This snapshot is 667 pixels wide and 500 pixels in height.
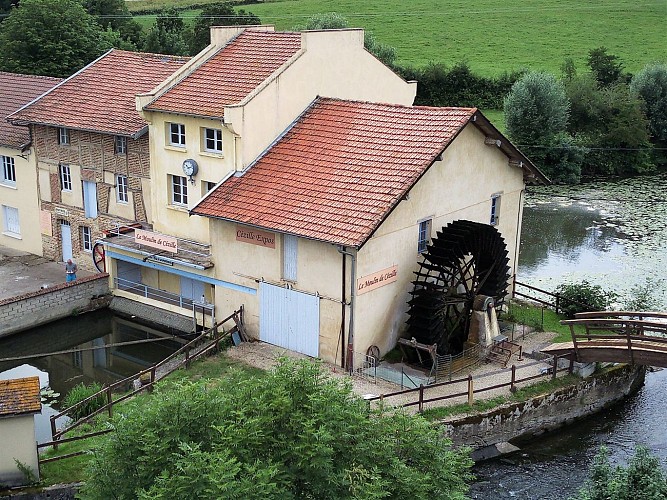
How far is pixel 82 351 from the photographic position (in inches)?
1134

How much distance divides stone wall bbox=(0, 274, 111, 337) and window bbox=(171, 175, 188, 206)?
3736 mm

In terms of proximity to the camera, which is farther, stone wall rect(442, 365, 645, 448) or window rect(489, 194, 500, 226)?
window rect(489, 194, 500, 226)

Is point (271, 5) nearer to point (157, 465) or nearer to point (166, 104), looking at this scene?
point (166, 104)

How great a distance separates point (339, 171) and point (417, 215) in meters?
2.42

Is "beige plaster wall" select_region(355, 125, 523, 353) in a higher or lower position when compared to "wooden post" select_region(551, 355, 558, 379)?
higher

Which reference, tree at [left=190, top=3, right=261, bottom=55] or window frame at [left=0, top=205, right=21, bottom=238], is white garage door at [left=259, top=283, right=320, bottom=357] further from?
tree at [left=190, top=3, right=261, bottom=55]

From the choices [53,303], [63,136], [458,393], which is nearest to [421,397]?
[458,393]

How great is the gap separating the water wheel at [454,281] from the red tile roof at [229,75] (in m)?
7.37

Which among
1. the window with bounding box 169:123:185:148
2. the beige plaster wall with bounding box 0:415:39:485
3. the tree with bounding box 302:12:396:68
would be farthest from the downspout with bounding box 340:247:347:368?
the tree with bounding box 302:12:396:68

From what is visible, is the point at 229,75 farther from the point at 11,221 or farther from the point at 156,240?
the point at 11,221

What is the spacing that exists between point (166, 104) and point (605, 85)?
144 feet

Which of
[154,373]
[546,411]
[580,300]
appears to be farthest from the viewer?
[580,300]

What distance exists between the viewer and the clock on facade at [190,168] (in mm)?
27797

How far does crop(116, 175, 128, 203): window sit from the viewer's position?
31.1 meters
